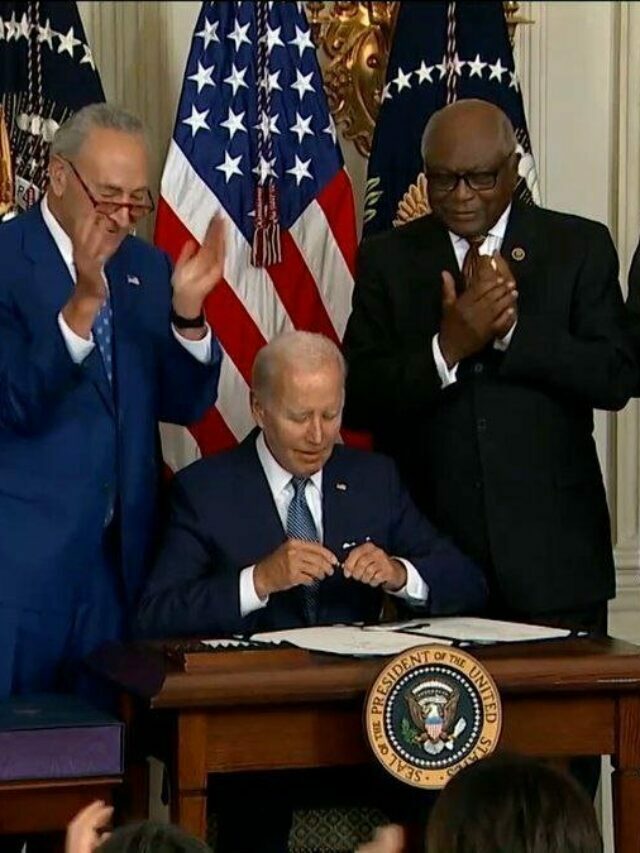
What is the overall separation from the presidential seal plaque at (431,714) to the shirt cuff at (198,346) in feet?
3.03

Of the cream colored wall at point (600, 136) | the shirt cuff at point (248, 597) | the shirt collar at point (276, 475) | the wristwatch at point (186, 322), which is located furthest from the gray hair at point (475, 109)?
the cream colored wall at point (600, 136)

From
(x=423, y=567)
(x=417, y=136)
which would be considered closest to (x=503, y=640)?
(x=423, y=567)

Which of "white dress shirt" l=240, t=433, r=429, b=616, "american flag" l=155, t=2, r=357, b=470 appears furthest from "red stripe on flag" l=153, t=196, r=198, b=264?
"white dress shirt" l=240, t=433, r=429, b=616

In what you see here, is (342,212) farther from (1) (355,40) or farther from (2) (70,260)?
(2) (70,260)

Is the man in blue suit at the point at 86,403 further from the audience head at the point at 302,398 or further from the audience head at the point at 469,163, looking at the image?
the audience head at the point at 469,163

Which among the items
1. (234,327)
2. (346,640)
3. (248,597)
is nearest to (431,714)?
(346,640)

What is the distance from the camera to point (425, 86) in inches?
198

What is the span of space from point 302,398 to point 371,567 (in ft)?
1.26

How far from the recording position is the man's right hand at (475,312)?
143 inches

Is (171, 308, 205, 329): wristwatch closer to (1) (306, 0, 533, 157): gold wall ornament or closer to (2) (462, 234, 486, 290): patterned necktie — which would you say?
(2) (462, 234, 486, 290): patterned necktie

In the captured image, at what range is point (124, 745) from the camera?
123 inches

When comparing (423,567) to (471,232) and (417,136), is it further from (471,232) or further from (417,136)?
(417,136)

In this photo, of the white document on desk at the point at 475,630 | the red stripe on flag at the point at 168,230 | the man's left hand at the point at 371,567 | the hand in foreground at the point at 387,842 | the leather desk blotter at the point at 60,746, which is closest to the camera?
the hand in foreground at the point at 387,842

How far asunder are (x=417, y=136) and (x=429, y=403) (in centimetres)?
138
